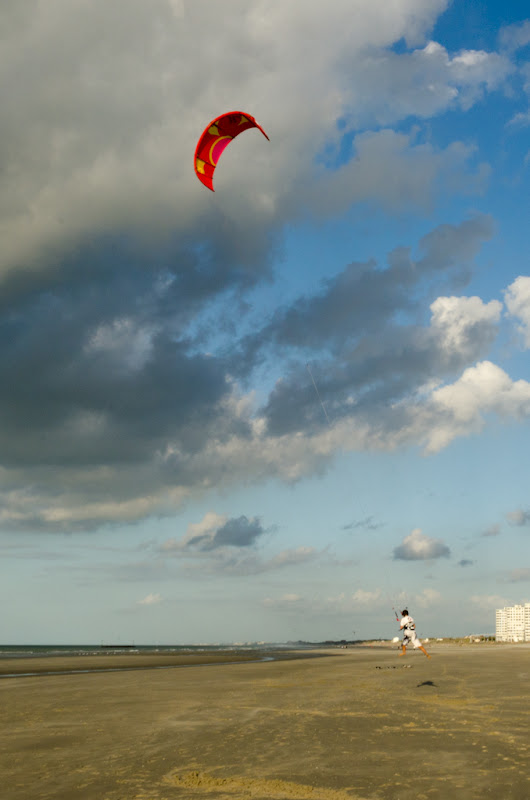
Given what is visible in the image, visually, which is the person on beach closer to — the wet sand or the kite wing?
the wet sand

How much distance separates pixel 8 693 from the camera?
19312 millimetres

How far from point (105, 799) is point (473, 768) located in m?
4.67

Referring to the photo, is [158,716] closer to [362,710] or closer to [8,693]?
[362,710]

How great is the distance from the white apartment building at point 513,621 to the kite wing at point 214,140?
163 meters

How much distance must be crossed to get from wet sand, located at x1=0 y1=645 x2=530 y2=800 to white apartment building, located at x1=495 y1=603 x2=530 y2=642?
165 meters

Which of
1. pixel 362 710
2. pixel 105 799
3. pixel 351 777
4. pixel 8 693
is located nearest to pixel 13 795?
pixel 105 799

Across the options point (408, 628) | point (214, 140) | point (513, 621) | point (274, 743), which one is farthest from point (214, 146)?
point (513, 621)

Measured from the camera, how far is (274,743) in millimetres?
10148

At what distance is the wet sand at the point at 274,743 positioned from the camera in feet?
24.6

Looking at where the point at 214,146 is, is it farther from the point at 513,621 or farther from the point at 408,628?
the point at 513,621

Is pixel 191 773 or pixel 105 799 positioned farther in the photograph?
pixel 191 773

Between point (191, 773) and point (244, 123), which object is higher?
point (244, 123)

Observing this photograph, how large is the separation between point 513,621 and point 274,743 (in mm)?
190033

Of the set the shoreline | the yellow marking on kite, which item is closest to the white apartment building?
the shoreline
